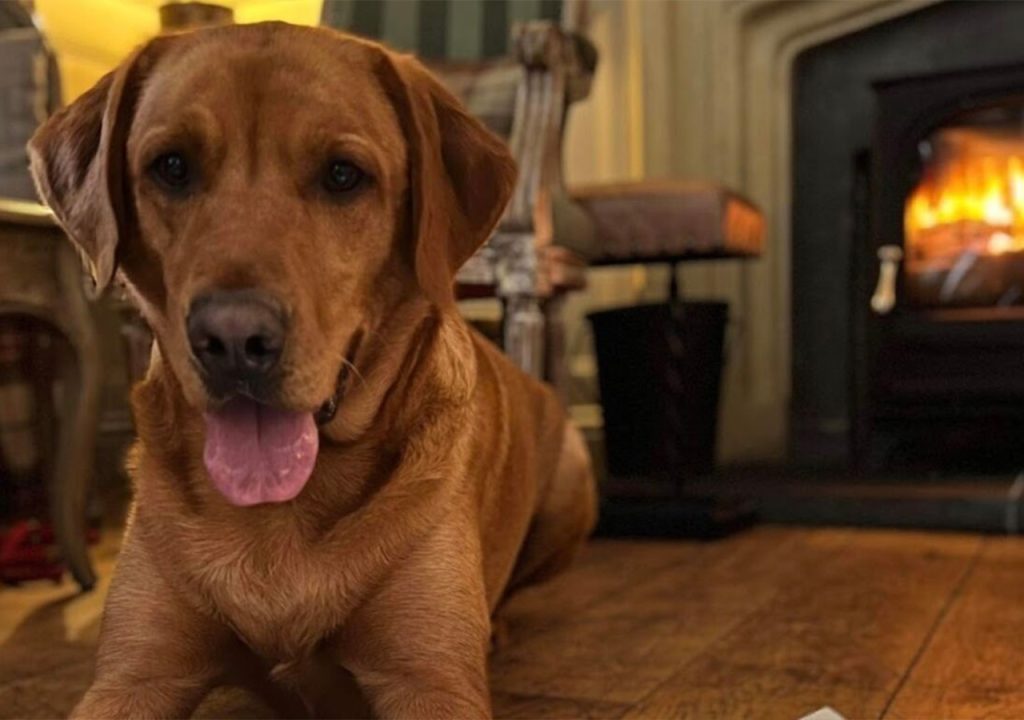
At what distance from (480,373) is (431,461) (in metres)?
0.24

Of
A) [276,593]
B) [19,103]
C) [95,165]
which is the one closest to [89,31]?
[19,103]

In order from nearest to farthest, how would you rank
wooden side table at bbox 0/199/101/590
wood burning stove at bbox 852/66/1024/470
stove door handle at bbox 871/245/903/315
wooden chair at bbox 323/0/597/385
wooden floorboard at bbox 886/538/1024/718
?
wooden floorboard at bbox 886/538/1024/718, wooden side table at bbox 0/199/101/590, wooden chair at bbox 323/0/597/385, wood burning stove at bbox 852/66/1024/470, stove door handle at bbox 871/245/903/315

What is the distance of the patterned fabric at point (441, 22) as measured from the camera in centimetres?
285

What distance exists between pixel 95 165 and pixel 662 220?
68.8 inches

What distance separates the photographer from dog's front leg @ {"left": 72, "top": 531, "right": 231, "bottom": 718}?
3.82 ft

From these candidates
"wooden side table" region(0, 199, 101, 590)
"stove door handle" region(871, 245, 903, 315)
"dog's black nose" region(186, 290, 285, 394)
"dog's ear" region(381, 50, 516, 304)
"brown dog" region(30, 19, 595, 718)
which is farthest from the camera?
"stove door handle" region(871, 245, 903, 315)

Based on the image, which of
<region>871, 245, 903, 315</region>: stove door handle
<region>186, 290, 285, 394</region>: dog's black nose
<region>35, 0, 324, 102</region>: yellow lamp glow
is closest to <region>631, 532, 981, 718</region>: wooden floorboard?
<region>186, 290, 285, 394</region>: dog's black nose

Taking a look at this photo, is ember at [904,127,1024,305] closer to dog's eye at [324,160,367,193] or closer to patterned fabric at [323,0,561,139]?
patterned fabric at [323,0,561,139]

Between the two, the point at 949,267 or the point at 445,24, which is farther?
the point at 949,267

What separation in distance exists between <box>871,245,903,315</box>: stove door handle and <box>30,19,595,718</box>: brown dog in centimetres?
215

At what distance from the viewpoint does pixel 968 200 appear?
127 inches

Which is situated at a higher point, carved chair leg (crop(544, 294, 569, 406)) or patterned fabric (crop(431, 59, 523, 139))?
patterned fabric (crop(431, 59, 523, 139))

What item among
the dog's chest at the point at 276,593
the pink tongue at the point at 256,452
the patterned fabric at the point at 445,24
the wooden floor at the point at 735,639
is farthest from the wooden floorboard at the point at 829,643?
the patterned fabric at the point at 445,24

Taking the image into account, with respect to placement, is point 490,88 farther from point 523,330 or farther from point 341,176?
point 341,176
